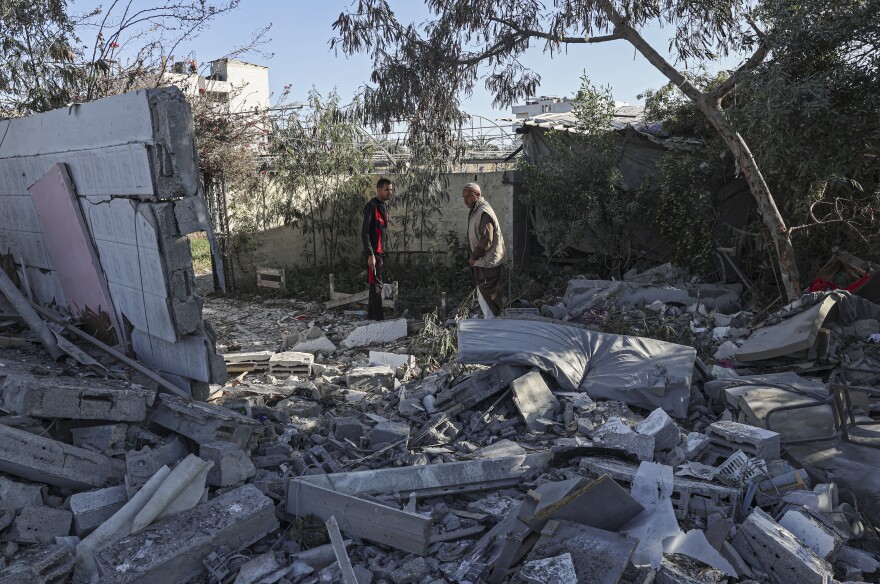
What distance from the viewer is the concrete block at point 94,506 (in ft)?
12.3

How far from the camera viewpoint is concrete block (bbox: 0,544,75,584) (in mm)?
3244

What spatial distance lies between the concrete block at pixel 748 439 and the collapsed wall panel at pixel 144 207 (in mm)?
3584

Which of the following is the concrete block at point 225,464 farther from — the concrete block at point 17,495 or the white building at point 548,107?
the white building at point 548,107

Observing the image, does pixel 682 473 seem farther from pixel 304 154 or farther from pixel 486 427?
pixel 304 154

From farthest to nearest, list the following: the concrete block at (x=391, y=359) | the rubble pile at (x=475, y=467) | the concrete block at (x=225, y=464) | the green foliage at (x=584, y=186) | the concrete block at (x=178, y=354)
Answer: the green foliage at (x=584, y=186), the concrete block at (x=391, y=359), the concrete block at (x=178, y=354), the concrete block at (x=225, y=464), the rubble pile at (x=475, y=467)

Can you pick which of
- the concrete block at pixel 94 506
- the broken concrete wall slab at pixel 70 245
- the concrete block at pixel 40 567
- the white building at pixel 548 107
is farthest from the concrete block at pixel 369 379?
the white building at pixel 548 107

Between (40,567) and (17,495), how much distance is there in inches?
25.5

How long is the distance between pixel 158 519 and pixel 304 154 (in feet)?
26.9

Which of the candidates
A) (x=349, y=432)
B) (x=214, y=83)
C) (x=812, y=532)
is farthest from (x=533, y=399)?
(x=214, y=83)

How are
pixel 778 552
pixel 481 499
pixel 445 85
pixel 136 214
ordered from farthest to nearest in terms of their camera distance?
1. pixel 445 85
2. pixel 136 214
3. pixel 481 499
4. pixel 778 552

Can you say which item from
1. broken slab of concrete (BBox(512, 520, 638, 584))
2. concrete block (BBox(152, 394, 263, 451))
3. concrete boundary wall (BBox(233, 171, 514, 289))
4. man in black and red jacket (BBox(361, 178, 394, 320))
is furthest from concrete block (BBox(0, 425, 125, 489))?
concrete boundary wall (BBox(233, 171, 514, 289))

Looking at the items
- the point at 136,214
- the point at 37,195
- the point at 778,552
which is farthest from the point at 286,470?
the point at 37,195

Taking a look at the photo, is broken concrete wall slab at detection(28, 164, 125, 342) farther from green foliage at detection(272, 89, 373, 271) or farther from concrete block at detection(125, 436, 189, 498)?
green foliage at detection(272, 89, 373, 271)

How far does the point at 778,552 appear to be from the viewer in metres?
3.30
